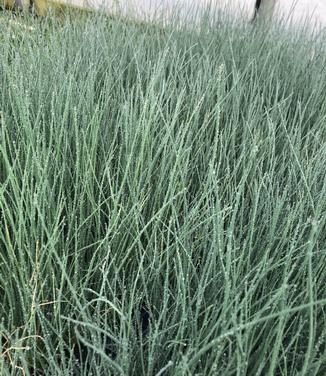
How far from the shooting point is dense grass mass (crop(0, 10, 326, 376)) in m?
0.44

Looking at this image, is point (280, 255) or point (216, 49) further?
point (216, 49)

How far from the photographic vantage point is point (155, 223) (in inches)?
22.4

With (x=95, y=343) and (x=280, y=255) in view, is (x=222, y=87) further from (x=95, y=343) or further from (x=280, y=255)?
(x=95, y=343)

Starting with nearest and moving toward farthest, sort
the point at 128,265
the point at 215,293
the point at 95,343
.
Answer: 1. the point at 95,343
2. the point at 215,293
3. the point at 128,265

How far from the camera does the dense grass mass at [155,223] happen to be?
17.2 inches

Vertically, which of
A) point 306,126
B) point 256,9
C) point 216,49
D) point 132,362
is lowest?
point 132,362

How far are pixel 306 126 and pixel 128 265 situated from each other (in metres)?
0.59

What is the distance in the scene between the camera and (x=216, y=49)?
4.19ft

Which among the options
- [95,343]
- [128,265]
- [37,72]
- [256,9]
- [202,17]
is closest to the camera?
[95,343]

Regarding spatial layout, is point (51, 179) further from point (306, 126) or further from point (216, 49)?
point (216, 49)

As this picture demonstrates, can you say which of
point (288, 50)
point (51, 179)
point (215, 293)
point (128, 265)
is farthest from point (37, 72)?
point (288, 50)

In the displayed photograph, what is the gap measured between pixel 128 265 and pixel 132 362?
170mm

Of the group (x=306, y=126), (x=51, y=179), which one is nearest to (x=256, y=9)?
(x=306, y=126)

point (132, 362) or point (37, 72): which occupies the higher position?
Answer: point (37, 72)
